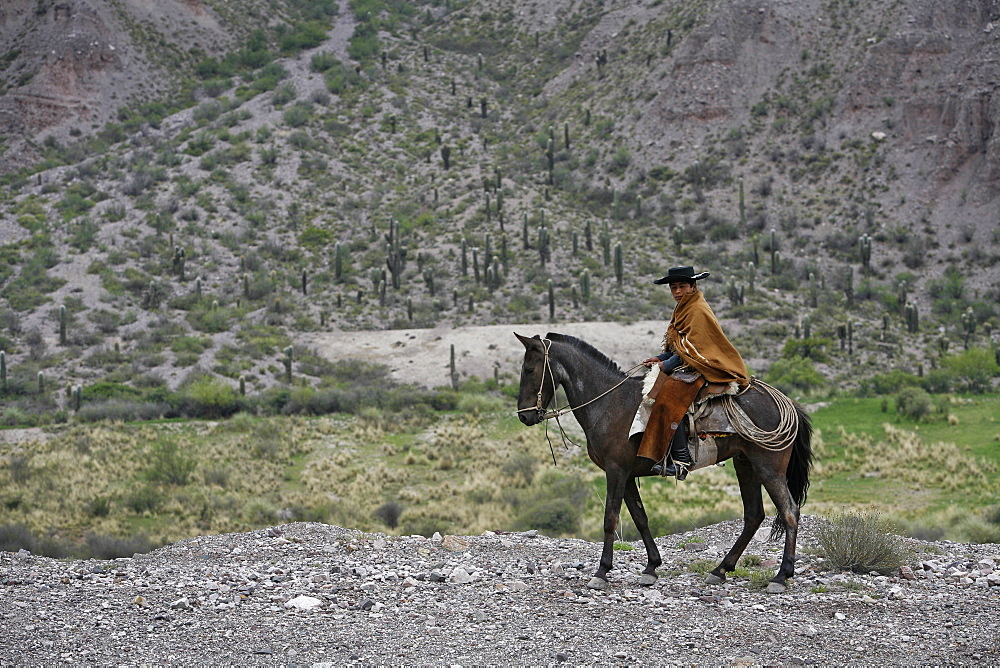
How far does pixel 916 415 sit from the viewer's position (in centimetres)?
2638

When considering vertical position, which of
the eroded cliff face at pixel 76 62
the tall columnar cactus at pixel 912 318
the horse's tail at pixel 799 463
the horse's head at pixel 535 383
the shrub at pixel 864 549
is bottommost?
the tall columnar cactus at pixel 912 318

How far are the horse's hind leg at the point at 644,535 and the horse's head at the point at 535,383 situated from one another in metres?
1.16

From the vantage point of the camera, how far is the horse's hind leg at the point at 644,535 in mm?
8656

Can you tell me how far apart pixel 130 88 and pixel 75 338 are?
3743 centimetres

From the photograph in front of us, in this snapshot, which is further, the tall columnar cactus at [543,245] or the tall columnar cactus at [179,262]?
the tall columnar cactus at [543,245]

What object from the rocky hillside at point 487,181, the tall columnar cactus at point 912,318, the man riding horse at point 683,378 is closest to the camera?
the man riding horse at point 683,378

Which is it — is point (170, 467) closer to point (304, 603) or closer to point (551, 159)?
point (304, 603)

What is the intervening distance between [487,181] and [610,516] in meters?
50.6

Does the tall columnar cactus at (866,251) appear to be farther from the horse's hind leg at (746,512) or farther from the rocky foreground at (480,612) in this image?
the horse's hind leg at (746,512)

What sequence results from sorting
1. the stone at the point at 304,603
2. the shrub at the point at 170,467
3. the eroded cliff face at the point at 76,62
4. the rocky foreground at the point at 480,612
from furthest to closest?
1. the eroded cliff face at the point at 76,62
2. the shrub at the point at 170,467
3. the stone at the point at 304,603
4. the rocky foreground at the point at 480,612

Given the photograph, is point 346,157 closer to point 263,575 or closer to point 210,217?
point 210,217

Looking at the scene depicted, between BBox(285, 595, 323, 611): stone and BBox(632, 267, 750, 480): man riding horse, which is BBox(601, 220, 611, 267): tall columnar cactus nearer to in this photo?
BBox(632, 267, 750, 480): man riding horse

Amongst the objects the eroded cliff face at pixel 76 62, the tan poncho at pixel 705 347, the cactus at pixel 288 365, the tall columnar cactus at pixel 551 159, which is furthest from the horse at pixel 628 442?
the eroded cliff face at pixel 76 62

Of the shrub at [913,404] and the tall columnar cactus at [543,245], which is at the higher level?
the tall columnar cactus at [543,245]
